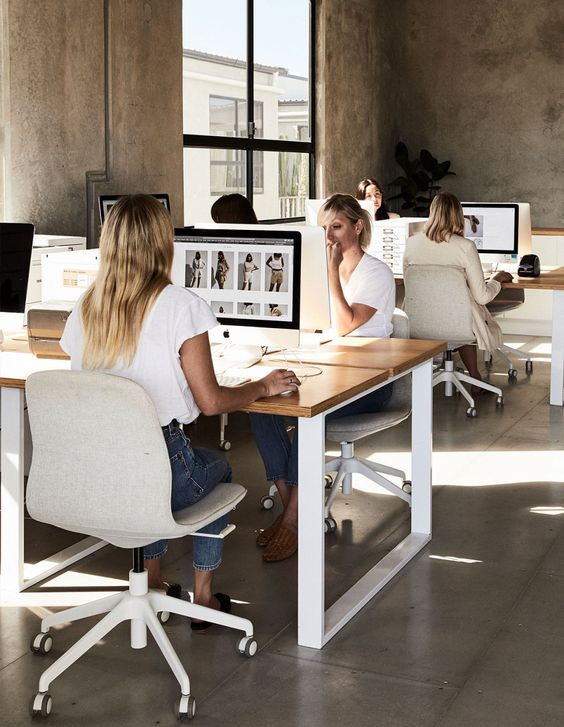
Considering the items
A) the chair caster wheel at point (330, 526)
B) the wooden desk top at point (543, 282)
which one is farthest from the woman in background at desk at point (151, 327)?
the wooden desk top at point (543, 282)

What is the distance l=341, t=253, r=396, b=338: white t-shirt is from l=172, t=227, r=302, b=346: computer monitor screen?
0.59 meters

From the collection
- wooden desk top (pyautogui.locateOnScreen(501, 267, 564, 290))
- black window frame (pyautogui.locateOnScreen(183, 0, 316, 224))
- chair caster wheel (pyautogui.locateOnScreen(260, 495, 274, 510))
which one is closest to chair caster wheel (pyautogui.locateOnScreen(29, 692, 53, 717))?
chair caster wheel (pyautogui.locateOnScreen(260, 495, 274, 510))

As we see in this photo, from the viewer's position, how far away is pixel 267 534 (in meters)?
3.90

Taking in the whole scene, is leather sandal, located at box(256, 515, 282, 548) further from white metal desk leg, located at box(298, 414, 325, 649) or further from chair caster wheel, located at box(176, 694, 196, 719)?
chair caster wheel, located at box(176, 694, 196, 719)

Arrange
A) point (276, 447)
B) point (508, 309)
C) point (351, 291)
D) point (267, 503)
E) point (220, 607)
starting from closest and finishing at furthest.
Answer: point (220, 607)
point (276, 447)
point (351, 291)
point (267, 503)
point (508, 309)

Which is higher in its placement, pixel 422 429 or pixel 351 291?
pixel 351 291

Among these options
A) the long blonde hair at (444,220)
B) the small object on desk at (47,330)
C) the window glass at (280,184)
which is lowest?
the small object on desk at (47,330)

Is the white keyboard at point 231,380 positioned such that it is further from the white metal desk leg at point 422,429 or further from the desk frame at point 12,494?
the white metal desk leg at point 422,429

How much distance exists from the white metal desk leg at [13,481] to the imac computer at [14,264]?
25.5 inches

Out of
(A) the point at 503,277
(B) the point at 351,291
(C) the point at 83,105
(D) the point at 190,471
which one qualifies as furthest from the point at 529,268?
(D) the point at 190,471

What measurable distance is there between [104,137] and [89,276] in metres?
2.67

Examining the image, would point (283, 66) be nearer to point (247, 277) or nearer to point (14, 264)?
point (14, 264)

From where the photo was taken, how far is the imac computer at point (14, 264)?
3.88 m

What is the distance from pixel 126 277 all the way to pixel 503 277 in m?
4.14
